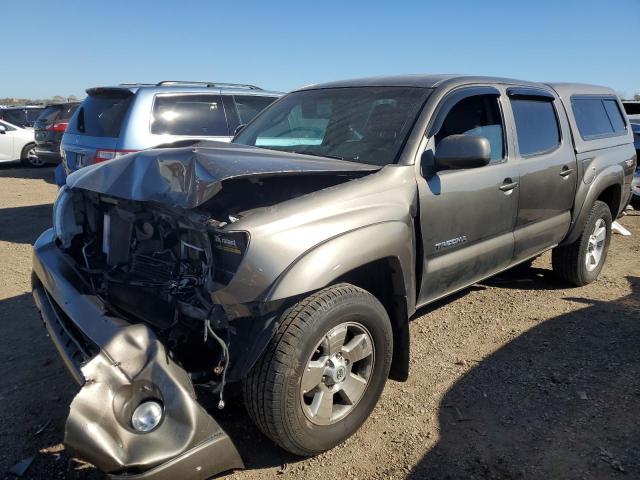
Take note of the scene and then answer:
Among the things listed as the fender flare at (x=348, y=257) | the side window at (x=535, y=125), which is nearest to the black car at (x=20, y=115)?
the side window at (x=535, y=125)

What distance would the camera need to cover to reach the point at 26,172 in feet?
47.9

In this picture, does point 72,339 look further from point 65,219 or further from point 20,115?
point 20,115

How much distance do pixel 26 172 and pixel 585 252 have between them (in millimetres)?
14651

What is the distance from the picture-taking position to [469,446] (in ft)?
9.04

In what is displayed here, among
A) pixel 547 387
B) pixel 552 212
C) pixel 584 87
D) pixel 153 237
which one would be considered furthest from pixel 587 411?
pixel 584 87

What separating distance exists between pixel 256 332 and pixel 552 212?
304 cm

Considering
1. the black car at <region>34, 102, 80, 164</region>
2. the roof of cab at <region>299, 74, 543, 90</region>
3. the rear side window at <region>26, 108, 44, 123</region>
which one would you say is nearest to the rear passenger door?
the roof of cab at <region>299, 74, 543, 90</region>

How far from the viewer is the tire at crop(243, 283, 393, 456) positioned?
7.72 feet

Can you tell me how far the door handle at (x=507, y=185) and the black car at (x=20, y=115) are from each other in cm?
1706

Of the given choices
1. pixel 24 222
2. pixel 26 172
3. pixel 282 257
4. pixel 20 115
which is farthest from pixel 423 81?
pixel 20 115

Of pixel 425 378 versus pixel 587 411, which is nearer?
pixel 587 411

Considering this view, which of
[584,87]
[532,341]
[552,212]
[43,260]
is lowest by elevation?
[532,341]

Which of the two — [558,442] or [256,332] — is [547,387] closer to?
[558,442]

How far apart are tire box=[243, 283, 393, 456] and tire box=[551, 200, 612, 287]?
295 cm
